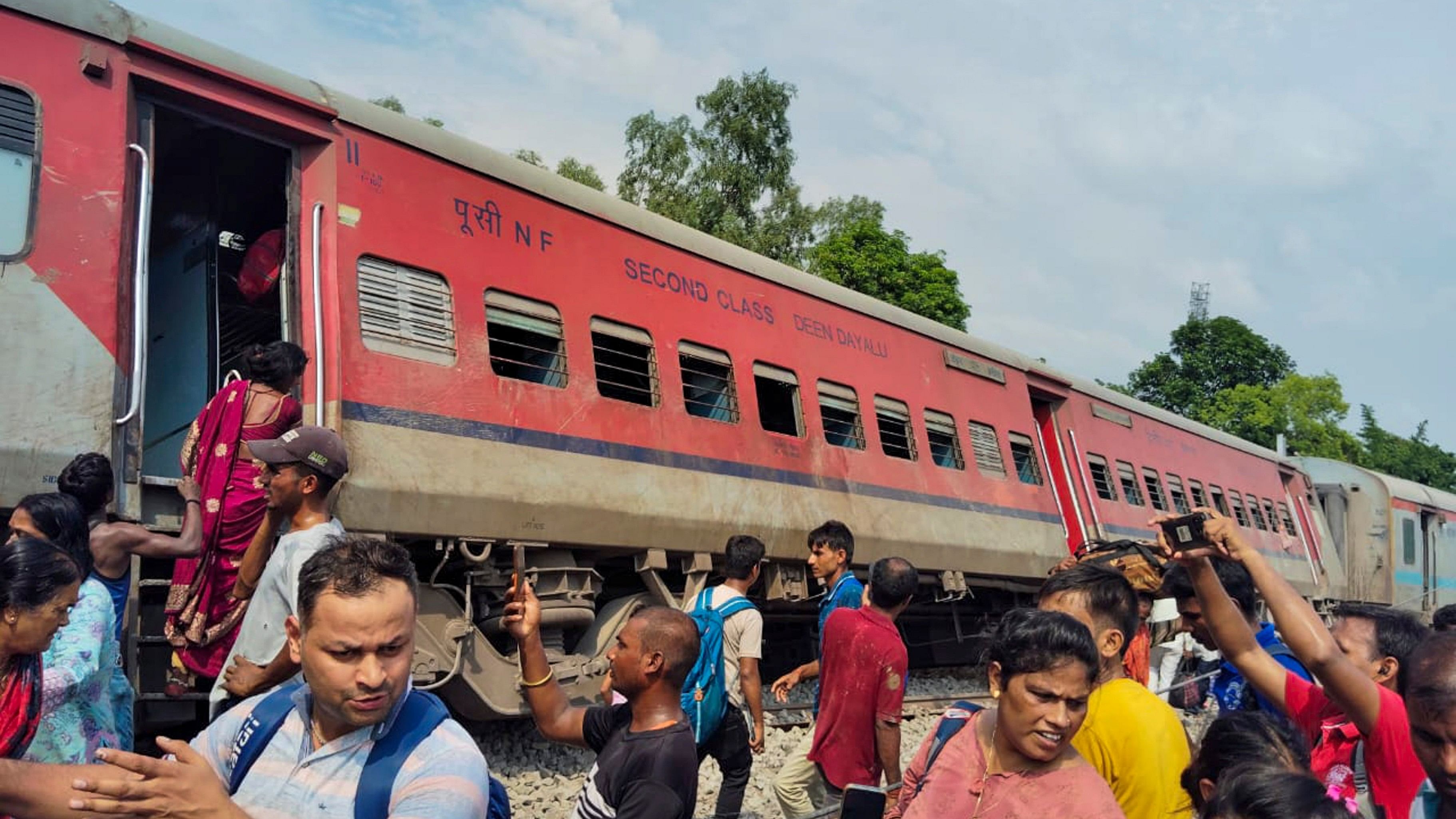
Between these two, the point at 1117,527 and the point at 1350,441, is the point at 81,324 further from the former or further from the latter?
the point at 1350,441

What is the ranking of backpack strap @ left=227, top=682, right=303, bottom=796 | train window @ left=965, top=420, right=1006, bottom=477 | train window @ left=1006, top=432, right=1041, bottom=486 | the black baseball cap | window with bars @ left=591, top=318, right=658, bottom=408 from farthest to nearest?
1. train window @ left=1006, top=432, right=1041, bottom=486
2. train window @ left=965, top=420, right=1006, bottom=477
3. window with bars @ left=591, top=318, right=658, bottom=408
4. the black baseball cap
5. backpack strap @ left=227, top=682, right=303, bottom=796

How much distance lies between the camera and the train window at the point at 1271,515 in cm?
1916

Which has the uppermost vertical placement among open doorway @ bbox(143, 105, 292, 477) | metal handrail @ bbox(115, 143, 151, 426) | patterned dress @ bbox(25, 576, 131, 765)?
open doorway @ bbox(143, 105, 292, 477)

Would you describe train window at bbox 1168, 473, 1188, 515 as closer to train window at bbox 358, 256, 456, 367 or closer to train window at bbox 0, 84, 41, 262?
train window at bbox 358, 256, 456, 367

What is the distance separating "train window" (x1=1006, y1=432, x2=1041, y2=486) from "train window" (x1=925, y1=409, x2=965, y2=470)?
4.18 feet

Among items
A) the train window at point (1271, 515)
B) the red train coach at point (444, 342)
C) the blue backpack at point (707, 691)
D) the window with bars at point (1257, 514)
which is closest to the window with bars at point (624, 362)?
the red train coach at point (444, 342)

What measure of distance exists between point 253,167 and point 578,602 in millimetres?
3249

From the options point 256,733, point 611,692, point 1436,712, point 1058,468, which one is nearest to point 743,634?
point 611,692

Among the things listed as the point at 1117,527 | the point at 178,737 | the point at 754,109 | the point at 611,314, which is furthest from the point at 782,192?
the point at 178,737

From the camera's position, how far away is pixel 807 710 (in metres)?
9.06

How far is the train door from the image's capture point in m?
13.2

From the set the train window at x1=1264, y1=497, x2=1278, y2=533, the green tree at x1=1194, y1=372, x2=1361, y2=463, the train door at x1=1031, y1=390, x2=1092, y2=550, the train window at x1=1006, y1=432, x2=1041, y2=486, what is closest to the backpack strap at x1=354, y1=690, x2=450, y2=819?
the train window at x1=1006, y1=432, x2=1041, y2=486

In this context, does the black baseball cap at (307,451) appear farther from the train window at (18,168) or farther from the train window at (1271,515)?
the train window at (1271,515)

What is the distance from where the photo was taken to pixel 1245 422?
47.8 meters
